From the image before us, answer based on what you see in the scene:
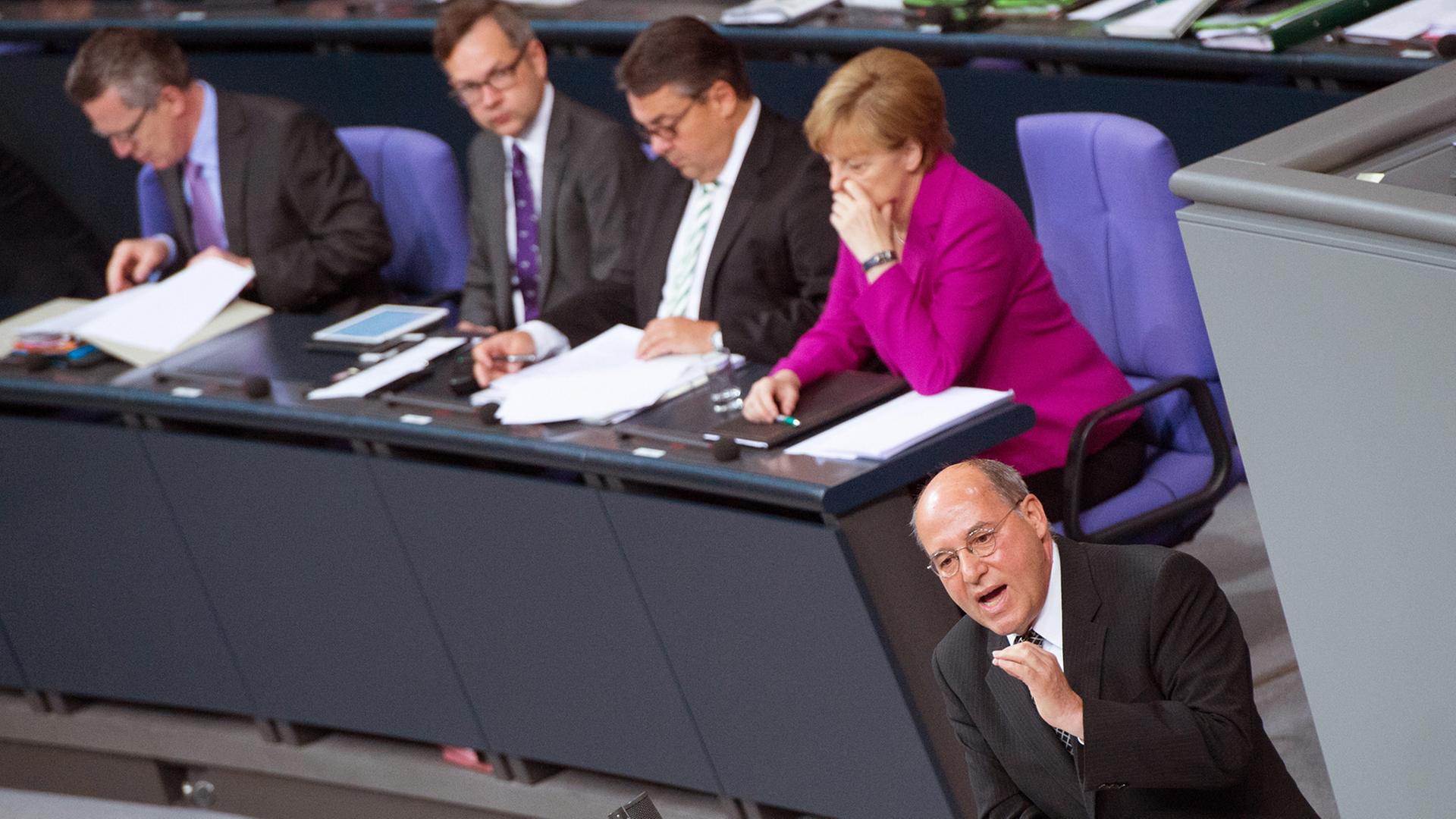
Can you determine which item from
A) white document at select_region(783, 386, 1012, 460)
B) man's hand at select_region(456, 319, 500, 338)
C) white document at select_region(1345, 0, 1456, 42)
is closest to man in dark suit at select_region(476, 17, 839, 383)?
man's hand at select_region(456, 319, 500, 338)

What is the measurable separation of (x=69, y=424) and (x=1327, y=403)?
2.76m

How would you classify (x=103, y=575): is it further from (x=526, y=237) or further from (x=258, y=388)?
(x=526, y=237)

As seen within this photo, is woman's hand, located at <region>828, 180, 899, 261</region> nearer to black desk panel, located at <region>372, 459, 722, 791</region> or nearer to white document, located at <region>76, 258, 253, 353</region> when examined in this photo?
black desk panel, located at <region>372, 459, 722, 791</region>

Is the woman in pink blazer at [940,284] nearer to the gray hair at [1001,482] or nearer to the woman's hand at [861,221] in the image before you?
the woman's hand at [861,221]

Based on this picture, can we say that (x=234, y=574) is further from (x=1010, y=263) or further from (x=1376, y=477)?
(x=1376, y=477)

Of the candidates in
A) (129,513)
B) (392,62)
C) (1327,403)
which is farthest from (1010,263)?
(392,62)

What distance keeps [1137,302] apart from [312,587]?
1610 mm

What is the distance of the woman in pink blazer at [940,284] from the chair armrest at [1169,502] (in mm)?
72

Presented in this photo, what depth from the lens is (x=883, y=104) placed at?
8.86ft

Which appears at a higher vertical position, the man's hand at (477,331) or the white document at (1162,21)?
the white document at (1162,21)

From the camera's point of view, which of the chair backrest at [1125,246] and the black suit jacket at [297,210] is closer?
the chair backrest at [1125,246]

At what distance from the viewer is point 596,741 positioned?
119 inches

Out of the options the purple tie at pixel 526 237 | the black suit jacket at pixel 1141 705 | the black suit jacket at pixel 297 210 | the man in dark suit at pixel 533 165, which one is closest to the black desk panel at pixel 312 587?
the man in dark suit at pixel 533 165

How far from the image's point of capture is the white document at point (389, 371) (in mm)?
3189
